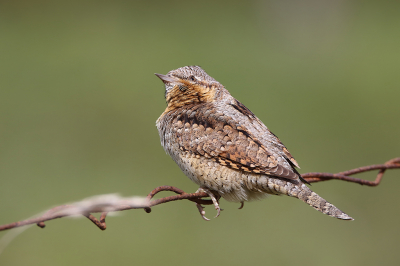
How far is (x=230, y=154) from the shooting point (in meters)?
2.99

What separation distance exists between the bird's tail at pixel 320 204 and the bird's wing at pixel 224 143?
117 millimetres

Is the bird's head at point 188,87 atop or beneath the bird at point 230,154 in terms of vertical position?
atop

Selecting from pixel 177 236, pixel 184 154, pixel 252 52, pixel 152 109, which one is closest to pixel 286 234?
pixel 177 236

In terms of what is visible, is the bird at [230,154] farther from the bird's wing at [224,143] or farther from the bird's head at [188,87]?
the bird's head at [188,87]

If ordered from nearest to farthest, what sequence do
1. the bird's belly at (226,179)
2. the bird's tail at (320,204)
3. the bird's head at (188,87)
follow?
the bird's tail at (320,204) < the bird's belly at (226,179) < the bird's head at (188,87)

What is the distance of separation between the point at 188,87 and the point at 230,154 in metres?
1.02

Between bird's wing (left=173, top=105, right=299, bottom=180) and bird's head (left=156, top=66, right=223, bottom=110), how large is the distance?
32 cm

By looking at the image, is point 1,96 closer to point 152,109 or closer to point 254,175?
point 152,109

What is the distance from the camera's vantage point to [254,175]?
2.94 metres

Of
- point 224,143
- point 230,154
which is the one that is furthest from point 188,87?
point 230,154

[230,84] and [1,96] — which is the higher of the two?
[230,84]

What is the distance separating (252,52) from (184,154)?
11.1 metres

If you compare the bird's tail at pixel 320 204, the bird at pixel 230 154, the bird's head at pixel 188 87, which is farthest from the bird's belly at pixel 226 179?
the bird's head at pixel 188 87

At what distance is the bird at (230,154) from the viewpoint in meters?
2.82
